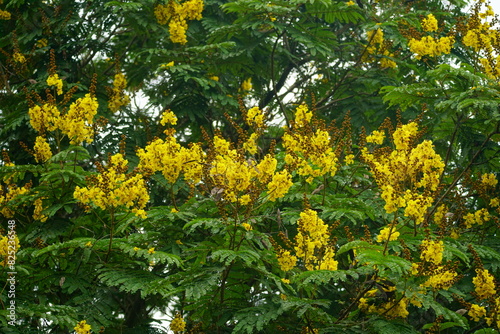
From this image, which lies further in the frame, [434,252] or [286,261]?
[286,261]

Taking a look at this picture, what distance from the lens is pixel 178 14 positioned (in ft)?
27.2

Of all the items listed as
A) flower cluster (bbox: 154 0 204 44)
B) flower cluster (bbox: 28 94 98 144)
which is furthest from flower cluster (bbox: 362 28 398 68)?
flower cluster (bbox: 28 94 98 144)

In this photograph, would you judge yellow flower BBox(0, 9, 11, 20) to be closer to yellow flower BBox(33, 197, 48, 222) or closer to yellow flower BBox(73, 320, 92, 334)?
yellow flower BBox(33, 197, 48, 222)

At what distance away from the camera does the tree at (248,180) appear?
16.3 ft

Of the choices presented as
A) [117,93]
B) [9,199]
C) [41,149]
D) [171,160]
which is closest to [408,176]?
[171,160]

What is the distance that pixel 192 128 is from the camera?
9.13 meters

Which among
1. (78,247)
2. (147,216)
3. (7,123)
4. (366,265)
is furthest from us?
(7,123)

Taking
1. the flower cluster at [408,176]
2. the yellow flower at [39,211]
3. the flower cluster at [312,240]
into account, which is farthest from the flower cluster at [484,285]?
A: the yellow flower at [39,211]

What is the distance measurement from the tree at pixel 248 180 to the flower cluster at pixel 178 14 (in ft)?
0.09

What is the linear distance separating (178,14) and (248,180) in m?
4.25

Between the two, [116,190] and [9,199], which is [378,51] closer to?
[116,190]

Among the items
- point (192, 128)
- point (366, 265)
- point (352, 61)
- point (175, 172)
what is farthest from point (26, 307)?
point (352, 61)

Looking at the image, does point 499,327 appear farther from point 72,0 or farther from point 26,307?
point 72,0

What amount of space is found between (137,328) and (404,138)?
3.16m
